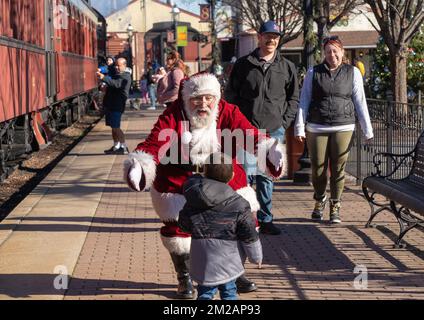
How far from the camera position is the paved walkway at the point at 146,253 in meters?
7.08

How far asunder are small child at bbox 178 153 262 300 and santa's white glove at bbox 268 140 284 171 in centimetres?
106

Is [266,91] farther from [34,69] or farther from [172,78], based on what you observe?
[34,69]

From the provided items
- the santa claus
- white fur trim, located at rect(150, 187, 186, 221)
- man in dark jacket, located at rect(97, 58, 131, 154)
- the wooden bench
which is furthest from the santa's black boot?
man in dark jacket, located at rect(97, 58, 131, 154)

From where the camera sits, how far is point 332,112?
9672 millimetres

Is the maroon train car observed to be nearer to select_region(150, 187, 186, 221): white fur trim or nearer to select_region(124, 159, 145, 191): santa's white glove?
select_region(150, 187, 186, 221): white fur trim

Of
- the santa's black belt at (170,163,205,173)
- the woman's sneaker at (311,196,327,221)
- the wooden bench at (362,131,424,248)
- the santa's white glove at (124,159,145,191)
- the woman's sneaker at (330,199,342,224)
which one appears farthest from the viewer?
the woman's sneaker at (311,196,327,221)

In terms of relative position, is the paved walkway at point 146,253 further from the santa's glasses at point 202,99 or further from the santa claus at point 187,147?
the santa's glasses at point 202,99

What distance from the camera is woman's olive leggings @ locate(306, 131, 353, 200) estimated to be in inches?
384

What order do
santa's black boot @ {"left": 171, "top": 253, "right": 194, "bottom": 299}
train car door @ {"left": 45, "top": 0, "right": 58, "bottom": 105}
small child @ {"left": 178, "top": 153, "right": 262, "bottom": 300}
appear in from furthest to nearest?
train car door @ {"left": 45, "top": 0, "right": 58, "bottom": 105} → santa's black boot @ {"left": 171, "top": 253, "right": 194, "bottom": 299} → small child @ {"left": 178, "top": 153, "right": 262, "bottom": 300}

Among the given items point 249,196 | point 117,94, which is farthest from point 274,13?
point 249,196

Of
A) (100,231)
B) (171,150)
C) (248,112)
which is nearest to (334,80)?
(248,112)

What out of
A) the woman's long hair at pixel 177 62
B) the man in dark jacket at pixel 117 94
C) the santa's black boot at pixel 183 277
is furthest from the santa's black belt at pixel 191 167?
the man in dark jacket at pixel 117 94

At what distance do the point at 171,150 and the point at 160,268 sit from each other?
1510 millimetres

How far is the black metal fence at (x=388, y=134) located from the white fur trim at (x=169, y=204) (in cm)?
386
